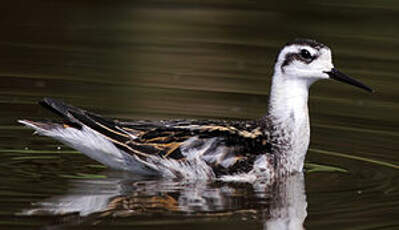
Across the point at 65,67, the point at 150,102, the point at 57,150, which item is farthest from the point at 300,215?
the point at 65,67

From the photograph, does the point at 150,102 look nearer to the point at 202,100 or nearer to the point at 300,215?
the point at 202,100

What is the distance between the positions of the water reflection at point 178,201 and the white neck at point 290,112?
41 centimetres

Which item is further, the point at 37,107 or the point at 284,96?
the point at 37,107

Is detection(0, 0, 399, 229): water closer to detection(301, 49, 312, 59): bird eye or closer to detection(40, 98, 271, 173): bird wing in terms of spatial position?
detection(40, 98, 271, 173): bird wing

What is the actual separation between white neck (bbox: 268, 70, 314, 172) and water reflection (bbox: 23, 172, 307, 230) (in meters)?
0.41

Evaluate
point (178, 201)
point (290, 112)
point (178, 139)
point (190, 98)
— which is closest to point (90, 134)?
point (178, 139)

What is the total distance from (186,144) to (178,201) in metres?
0.97

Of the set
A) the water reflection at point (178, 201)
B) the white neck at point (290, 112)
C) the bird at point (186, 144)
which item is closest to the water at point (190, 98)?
the water reflection at point (178, 201)

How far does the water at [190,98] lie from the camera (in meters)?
10.1

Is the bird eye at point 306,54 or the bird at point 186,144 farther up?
the bird eye at point 306,54

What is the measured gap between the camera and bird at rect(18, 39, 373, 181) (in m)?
11.2

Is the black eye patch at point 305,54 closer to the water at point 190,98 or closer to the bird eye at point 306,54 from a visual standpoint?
the bird eye at point 306,54

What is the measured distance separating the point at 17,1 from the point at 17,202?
9.01 metres

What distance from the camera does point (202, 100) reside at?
555 inches
